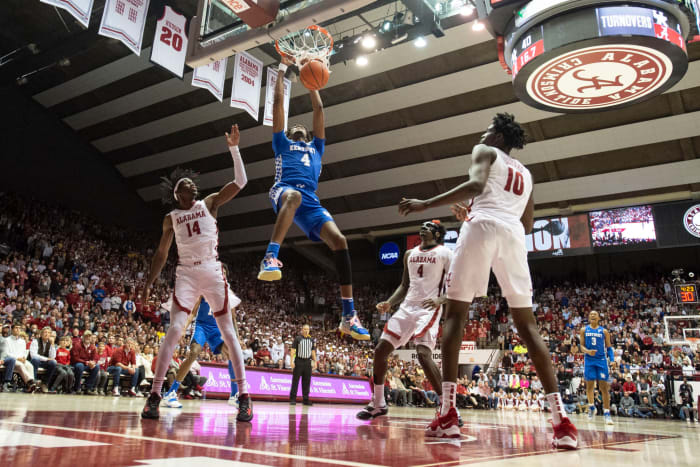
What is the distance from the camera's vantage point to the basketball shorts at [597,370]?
8.44 metres

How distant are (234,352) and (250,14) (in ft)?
15.6

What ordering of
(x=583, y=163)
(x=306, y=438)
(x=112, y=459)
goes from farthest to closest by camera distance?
(x=583, y=163) → (x=306, y=438) → (x=112, y=459)

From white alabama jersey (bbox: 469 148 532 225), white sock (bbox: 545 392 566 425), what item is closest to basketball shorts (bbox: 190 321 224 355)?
white alabama jersey (bbox: 469 148 532 225)

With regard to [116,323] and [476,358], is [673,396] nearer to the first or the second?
[476,358]

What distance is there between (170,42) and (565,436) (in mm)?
11036

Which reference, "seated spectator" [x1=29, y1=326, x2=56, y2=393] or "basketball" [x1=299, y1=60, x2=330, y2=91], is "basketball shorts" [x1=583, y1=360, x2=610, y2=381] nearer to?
"basketball" [x1=299, y1=60, x2=330, y2=91]

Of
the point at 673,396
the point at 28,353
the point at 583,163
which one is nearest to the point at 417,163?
the point at 583,163

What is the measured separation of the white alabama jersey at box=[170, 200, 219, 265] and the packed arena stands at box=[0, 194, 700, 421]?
541 cm

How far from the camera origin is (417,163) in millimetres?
22109

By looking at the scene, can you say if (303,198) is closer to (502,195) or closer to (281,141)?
(281,141)

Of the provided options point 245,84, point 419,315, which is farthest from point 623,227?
point 419,315

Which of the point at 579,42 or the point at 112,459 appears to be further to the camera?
the point at 579,42

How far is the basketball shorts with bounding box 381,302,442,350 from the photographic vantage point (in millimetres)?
5082

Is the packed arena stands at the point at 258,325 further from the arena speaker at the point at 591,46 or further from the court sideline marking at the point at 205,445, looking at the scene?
the arena speaker at the point at 591,46
